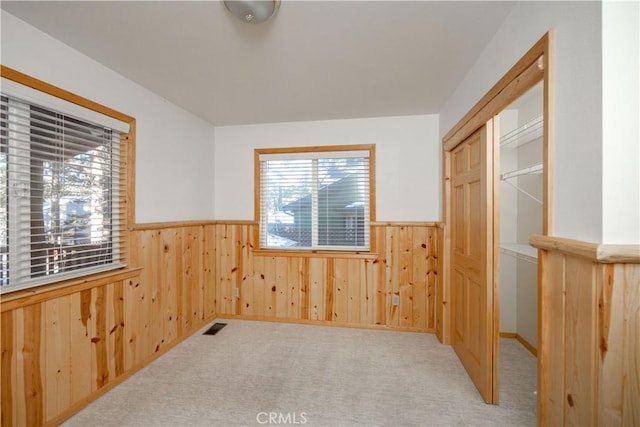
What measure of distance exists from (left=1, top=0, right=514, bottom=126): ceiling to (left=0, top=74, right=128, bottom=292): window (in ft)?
1.59

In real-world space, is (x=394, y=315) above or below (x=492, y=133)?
below

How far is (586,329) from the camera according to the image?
0.93 metres

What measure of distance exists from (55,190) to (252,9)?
5.45ft

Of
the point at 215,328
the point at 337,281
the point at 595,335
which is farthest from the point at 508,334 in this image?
the point at 215,328

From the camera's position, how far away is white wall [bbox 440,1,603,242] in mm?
878

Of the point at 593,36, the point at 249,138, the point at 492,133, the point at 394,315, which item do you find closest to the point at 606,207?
the point at 593,36

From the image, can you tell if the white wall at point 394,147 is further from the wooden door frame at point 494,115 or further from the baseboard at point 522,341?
the baseboard at point 522,341

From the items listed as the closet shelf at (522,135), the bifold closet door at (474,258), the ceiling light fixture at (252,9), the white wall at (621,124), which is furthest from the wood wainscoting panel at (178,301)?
the white wall at (621,124)

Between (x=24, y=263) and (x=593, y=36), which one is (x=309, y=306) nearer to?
(x=24, y=263)

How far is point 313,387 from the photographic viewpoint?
1993 mm

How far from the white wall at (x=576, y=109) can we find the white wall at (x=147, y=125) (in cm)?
266

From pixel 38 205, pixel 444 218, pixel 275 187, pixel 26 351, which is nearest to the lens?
pixel 26 351

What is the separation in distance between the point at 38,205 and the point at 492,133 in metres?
2.91

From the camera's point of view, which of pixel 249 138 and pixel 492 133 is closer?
pixel 492 133
